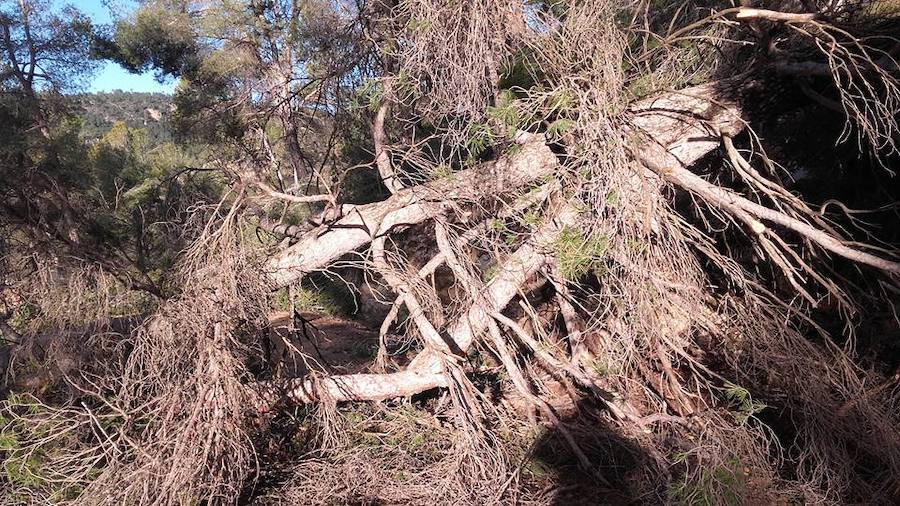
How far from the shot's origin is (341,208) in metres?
5.15

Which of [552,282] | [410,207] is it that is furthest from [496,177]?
[552,282]

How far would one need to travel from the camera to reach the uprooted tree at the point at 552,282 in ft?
12.5

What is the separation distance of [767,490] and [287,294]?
3896 millimetres

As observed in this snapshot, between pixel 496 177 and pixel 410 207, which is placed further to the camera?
pixel 410 207

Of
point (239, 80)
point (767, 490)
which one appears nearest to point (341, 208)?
point (767, 490)

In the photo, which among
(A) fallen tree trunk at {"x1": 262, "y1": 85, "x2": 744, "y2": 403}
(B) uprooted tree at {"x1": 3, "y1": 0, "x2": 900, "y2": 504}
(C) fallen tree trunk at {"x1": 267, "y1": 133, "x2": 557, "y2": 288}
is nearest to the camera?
(B) uprooted tree at {"x1": 3, "y1": 0, "x2": 900, "y2": 504}

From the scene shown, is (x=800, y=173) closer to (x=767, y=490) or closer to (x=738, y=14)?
(x=738, y=14)

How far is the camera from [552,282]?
4.76 m

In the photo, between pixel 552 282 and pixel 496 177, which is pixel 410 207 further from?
pixel 552 282

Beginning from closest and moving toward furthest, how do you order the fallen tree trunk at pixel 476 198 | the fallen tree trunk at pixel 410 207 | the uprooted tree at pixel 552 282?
the uprooted tree at pixel 552 282, the fallen tree trunk at pixel 476 198, the fallen tree trunk at pixel 410 207

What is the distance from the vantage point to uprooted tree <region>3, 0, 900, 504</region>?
3.82 meters

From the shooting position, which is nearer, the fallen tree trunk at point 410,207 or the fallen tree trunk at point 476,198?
the fallen tree trunk at point 476,198

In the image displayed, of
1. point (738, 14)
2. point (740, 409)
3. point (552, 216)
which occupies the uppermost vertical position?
point (738, 14)

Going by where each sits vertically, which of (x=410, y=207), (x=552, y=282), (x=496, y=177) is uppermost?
(x=496, y=177)
